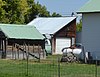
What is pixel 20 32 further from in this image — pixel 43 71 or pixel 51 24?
pixel 43 71

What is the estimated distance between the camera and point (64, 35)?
76.9 m

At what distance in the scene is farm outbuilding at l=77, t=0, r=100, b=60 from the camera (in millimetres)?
48500

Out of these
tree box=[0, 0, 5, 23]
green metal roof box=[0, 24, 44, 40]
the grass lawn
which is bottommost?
the grass lawn

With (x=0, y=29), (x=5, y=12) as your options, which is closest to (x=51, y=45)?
(x=5, y=12)

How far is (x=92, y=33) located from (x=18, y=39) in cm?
1081

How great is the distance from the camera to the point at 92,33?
4912 centimetres

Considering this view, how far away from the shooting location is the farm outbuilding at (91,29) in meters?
48.5

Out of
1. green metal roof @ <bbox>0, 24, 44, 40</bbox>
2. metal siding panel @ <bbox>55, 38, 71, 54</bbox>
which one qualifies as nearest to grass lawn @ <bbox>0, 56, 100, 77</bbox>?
green metal roof @ <bbox>0, 24, 44, 40</bbox>

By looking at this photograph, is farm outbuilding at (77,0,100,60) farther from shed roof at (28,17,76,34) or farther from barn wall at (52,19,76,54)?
barn wall at (52,19,76,54)

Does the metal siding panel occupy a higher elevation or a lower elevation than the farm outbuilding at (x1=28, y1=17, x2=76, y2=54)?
lower

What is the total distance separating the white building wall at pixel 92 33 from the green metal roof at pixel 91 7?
18.4 inches

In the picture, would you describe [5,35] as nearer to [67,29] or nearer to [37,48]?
[37,48]

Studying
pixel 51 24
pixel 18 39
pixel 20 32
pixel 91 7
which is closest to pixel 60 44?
pixel 51 24

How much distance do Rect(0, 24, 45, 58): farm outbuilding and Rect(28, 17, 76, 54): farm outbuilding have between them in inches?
581
